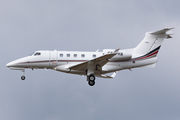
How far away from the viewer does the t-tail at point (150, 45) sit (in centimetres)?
2750

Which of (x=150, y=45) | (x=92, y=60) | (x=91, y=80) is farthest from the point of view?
(x=150, y=45)

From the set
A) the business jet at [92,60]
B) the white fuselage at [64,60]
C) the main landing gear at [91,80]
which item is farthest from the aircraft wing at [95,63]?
the main landing gear at [91,80]

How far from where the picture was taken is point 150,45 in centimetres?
2769

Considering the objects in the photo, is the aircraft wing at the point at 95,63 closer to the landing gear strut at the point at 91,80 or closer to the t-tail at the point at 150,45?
the landing gear strut at the point at 91,80

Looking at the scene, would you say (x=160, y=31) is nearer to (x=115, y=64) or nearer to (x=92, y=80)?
(x=115, y=64)

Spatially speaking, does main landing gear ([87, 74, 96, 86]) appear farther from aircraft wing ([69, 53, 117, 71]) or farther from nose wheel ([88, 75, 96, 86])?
aircraft wing ([69, 53, 117, 71])

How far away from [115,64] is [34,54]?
758 centimetres

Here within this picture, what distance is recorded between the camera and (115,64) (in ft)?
88.7

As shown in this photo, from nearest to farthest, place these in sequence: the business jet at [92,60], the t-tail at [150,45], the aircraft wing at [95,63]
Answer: the aircraft wing at [95,63] < the business jet at [92,60] < the t-tail at [150,45]

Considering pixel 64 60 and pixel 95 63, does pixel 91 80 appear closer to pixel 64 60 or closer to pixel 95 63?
pixel 95 63

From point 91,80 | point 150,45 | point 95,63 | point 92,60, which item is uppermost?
point 150,45

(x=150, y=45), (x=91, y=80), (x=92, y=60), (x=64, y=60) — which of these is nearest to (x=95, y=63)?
(x=92, y=60)

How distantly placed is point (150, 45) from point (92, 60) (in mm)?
6473

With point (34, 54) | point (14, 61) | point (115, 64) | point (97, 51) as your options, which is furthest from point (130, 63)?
point (14, 61)
